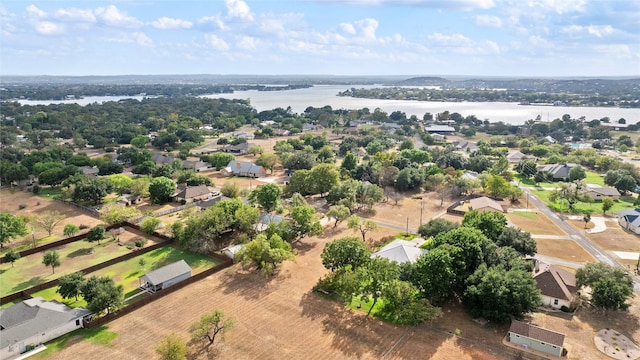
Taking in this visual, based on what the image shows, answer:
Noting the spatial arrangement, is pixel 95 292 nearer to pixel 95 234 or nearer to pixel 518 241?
pixel 95 234

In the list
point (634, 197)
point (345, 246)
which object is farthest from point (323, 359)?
point (634, 197)

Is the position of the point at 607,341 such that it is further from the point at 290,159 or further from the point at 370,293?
the point at 290,159

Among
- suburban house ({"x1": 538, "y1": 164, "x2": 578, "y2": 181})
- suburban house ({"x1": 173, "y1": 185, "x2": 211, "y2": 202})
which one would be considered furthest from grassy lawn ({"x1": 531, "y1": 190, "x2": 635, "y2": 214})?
suburban house ({"x1": 173, "y1": 185, "x2": 211, "y2": 202})

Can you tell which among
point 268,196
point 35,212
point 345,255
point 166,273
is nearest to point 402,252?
point 345,255

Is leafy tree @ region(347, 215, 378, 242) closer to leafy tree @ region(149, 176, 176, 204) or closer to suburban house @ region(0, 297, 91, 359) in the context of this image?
suburban house @ region(0, 297, 91, 359)

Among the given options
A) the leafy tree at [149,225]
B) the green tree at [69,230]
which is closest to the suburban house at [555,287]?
the leafy tree at [149,225]

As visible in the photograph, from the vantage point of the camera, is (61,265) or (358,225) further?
(358,225)

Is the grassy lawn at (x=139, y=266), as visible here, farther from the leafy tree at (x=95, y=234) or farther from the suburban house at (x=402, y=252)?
the suburban house at (x=402, y=252)
